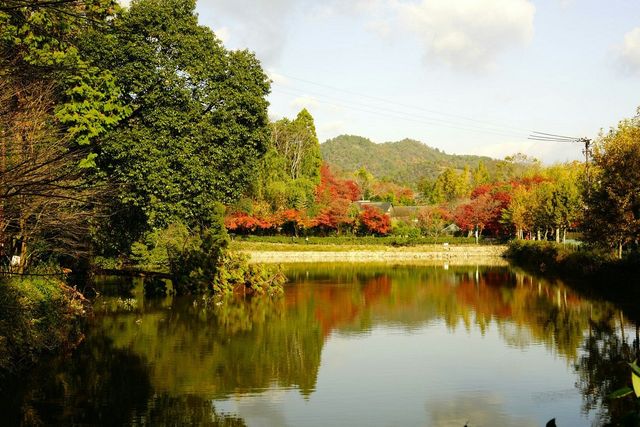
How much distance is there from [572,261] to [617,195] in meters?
7.22

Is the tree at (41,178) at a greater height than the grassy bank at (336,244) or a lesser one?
greater

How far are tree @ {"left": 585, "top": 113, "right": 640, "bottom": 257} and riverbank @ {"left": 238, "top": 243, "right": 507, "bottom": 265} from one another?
1936cm

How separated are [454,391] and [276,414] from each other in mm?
3617

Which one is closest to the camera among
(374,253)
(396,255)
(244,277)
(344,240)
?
(244,277)

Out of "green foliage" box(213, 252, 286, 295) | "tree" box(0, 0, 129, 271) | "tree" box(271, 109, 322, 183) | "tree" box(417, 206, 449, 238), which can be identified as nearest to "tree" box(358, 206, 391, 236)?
"tree" box(417, 206, 449, 238)

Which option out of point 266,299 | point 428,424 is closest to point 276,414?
point 428,424

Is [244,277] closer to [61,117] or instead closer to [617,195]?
[61,117]

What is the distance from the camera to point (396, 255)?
51.9m

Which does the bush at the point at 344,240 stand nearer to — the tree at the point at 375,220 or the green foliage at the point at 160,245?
the tree at the point at 375,220

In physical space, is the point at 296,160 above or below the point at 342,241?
above

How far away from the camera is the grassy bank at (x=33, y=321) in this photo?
12625mm

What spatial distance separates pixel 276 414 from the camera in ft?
35.2

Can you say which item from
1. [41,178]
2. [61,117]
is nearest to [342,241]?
[61,117]

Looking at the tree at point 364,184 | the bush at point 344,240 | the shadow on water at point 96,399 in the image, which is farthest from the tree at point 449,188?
the shadow on water at point 96,399
